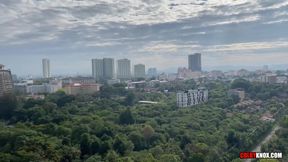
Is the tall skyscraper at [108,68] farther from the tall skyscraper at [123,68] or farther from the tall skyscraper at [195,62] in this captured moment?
the tall skyscraper at [195,62]

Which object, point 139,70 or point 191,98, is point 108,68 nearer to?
point 139,70

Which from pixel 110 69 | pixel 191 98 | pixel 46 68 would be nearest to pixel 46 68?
pixel 46 68

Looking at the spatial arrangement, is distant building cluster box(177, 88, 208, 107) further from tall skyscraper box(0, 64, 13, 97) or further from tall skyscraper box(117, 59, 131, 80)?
tall skyscraper box(117, 59, 131, 80)

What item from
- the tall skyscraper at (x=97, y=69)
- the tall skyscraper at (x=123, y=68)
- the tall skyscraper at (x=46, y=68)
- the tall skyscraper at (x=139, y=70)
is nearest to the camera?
the tall skyscraper at (x=97, y=69)

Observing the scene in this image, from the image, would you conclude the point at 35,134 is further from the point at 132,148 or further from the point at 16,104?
the point at 16,104

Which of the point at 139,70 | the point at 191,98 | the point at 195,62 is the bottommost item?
the point at 191,98

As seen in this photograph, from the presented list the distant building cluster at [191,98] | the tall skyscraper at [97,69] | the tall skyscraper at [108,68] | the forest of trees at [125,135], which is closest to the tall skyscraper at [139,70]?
the tall skyscraper at [108,68]

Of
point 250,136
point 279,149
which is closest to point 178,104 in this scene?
point 250,136

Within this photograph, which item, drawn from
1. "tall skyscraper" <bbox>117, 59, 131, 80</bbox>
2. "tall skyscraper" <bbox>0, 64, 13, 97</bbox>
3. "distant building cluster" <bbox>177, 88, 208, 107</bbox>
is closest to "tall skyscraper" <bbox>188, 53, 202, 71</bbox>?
"tall skyscraper" <bbox>117, 59, 131, 80</bbox>

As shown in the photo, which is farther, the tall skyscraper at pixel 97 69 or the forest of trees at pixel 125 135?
the tall skyscraper at pixel 97 69

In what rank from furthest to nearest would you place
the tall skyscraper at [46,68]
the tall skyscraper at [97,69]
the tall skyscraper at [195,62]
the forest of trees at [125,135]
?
the tall skyscraper at [46,68] → the tall skyscraper at [195,62] → the tall skyscraper at [97,69] → the forest of trees at [125,135]
